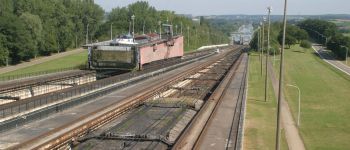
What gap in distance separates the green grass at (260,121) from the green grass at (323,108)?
6.65ft

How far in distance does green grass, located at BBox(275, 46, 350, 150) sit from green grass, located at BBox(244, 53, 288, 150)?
6.65 feet

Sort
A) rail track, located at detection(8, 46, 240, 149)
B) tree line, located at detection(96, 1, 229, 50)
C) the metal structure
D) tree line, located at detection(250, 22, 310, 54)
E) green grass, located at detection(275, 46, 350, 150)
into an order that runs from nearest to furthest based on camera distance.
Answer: rail track, located at detection(8, 46, 240, 149) → green grass, located at detection(275, 46, 350, 150) → the metal structure → tree line, located at detection(250, 22, 310, 54) → tree line, located at detection(96, 1, 229, 50)

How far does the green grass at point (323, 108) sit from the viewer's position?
32.9 m

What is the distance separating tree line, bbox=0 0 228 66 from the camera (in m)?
93.5

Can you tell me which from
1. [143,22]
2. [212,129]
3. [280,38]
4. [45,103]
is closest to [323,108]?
[212,129]

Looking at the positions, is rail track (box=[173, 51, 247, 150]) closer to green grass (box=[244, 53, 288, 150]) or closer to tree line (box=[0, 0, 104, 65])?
green grass (box=[244, 53, 288, 150])

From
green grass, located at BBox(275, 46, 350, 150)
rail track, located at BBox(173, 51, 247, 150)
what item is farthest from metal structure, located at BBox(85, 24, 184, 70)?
green grass, located at BBox(275, 46, 350, 150)

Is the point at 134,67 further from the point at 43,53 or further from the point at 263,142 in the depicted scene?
the point at 43,53

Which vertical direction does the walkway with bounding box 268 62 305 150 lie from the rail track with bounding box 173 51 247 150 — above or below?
below

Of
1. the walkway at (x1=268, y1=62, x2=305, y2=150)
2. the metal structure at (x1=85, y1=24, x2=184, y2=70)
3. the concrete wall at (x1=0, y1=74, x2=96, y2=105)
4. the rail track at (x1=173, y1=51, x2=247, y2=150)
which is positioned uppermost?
the metal structure at (x1=85, y1=24, x2=184, y2=70)

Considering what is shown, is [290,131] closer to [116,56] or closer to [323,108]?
[323,108]

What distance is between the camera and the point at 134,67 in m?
58.8

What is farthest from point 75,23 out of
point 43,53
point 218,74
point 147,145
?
point 147,145

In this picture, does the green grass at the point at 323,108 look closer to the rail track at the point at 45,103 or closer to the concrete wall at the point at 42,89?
the rail track at the point at 45,103
